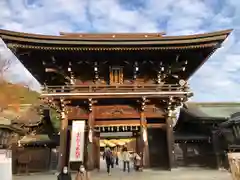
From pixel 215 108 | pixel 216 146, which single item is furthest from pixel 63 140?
pixel 215 108

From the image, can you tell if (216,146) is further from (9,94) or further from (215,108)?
(9,94)

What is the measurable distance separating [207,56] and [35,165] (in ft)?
48.5

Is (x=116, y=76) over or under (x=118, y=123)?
over

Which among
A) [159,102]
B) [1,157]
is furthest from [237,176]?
[159,102]

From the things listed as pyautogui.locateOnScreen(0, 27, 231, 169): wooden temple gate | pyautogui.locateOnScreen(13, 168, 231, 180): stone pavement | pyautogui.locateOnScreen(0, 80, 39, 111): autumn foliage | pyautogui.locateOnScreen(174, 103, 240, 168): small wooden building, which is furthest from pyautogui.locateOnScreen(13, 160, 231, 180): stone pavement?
pyautogui.locateOnScreen(0, 80, 39, 111): autumn foliage

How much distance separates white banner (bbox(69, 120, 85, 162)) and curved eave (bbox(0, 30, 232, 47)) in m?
4.85

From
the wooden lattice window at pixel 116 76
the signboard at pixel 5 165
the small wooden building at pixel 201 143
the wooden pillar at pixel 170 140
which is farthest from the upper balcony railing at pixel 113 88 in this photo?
the signboard at pixel 5 165

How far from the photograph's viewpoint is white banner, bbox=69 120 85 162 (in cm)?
1538

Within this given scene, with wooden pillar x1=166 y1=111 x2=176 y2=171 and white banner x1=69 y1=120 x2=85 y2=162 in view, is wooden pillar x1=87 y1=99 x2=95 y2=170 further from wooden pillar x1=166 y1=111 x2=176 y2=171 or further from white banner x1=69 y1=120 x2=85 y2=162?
wooden pillar x1=166 y1=111 x2=176 y2=171

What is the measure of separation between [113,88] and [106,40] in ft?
10.1

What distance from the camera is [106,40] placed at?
54.4ft

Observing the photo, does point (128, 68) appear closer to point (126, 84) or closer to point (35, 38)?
point (126, 84)

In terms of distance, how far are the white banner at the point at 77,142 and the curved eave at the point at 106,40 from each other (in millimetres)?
4854

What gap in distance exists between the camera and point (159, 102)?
18.0 metres
